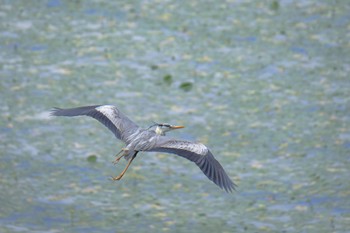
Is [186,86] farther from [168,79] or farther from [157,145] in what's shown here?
[157,145]

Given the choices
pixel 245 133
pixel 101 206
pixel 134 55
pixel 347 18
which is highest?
pixel 347 18

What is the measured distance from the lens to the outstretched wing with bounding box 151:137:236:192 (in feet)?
30.0

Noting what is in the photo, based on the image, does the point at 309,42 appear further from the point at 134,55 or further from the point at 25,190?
the point at 25,190

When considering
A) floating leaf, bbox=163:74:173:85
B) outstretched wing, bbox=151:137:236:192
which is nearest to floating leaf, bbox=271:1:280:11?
floating leaf, bbox=163:74:173:85

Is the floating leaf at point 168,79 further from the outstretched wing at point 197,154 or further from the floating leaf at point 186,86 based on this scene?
the outstretched wing at point 197,154

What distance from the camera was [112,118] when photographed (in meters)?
10.1

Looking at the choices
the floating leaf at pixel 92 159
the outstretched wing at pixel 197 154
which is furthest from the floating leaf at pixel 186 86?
the outstretched wing at pixel 197 154

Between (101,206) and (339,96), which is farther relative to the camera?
(339,96)

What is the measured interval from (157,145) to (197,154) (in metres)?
0.40

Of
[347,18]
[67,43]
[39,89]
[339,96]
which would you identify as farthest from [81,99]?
[347,18]

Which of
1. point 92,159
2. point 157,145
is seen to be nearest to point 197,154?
point 157,145

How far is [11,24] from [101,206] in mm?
5011

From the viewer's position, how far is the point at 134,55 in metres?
15.0

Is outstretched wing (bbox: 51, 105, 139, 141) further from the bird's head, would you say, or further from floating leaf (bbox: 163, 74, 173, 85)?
floating leaf (bbox: 163, 74, 173, 85)
